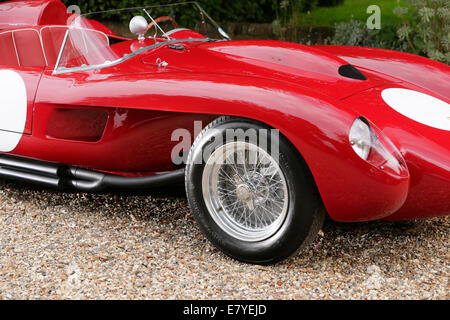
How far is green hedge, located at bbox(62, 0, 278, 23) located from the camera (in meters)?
7.03

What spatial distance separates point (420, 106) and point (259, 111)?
946 millimetres

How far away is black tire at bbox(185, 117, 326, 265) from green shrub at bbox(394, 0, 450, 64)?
3.39 meters

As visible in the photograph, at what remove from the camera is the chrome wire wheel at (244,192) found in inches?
102

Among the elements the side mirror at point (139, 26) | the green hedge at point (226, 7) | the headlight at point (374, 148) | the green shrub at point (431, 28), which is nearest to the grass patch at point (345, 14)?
the green hedge at point (226, 7)

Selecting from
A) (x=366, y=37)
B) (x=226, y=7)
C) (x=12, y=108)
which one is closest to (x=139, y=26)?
(x=12, y=108)

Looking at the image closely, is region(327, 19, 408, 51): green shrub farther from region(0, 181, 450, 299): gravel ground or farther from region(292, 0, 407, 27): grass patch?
region(0, 181, 450, 299): gravel ground

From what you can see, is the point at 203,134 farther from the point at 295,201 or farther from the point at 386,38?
the point at 386,38

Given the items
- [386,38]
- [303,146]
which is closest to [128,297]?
[303,146]

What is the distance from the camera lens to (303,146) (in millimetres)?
2357

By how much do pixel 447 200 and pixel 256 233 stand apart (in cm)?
87

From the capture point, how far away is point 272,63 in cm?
297

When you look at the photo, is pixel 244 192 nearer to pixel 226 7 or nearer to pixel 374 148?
pixel 374 148

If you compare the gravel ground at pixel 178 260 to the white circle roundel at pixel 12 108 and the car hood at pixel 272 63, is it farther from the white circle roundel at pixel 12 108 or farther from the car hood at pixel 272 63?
the car hood at pixel 272 63

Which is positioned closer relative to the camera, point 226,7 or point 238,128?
point 238,128
